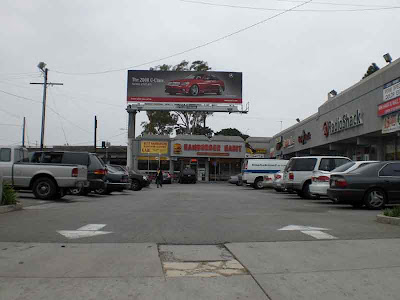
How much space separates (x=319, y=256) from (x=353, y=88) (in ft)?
69.9

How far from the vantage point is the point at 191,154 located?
164 feet

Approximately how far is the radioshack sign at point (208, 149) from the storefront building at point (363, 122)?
49.9 feet

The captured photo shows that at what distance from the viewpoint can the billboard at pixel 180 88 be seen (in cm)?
4478

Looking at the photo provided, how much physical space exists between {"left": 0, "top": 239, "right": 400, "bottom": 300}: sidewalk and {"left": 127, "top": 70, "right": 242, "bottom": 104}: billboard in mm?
38447

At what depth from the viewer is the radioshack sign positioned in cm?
4981

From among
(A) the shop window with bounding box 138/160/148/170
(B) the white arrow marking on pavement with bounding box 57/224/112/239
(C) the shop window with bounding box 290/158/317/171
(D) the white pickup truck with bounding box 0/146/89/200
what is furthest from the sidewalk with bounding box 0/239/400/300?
(A) the shop window with bounding box 138/160/148/170

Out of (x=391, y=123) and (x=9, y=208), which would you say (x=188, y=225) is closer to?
(x=9, y=208)

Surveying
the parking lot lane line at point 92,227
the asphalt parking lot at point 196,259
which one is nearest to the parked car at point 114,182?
the asphalt parking lot at point 196,259

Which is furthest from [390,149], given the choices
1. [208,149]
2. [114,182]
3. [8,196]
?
[208,149]

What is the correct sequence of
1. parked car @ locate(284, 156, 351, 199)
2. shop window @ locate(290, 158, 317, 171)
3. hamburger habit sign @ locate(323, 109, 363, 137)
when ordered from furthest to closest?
hamburger habit sign @ locate(323, 109, 363, 137) → shop window @ locate(290, 158, 317, 171) → parked car @ locate(284, 156, 351, 199)

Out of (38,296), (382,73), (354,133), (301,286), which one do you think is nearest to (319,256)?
(301,286)

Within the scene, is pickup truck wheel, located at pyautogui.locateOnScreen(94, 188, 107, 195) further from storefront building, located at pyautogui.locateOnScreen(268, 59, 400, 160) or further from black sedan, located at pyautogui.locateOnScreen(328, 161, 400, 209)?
storefront building, located at pyautogui.locateOnScreen(268, 59, 400, 160)

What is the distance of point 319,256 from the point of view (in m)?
6.24

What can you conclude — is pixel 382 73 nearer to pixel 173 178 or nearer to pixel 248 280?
pixel 248 280
